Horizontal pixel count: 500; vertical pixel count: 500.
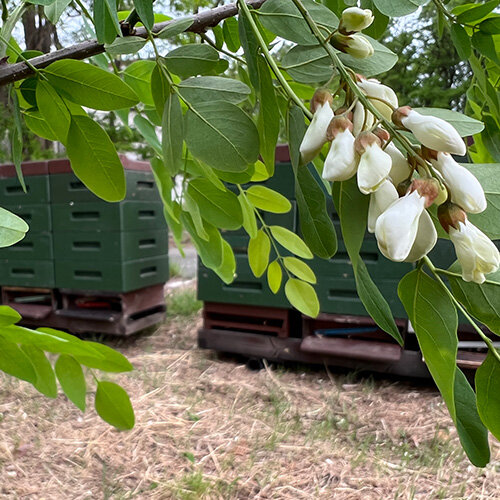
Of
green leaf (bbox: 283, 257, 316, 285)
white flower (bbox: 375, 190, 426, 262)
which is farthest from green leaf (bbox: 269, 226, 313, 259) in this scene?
white flower (bbox: 375, 190, 426, 262)

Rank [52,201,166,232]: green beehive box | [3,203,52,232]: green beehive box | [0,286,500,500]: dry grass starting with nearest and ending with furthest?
[0,286,500,500]: dry grass
[52,201,166,232]: green beehive box
[3,203,52,232]: green beehive box

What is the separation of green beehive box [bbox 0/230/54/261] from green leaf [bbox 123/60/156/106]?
1607mm

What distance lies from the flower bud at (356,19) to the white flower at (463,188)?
0.26ft

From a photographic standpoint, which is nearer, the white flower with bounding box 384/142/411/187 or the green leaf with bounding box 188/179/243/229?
the white flower with bounding box 384/142/411/187

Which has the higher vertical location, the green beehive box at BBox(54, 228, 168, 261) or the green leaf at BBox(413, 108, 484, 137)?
the green leaf at BBox(413, 108, 484, 137)

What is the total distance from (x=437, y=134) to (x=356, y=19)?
7 centimetres

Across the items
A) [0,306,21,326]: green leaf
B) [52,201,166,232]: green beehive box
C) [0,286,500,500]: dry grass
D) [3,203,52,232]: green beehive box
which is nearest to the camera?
[0,306,21,326]: green leaf

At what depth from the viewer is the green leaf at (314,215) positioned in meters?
0.25

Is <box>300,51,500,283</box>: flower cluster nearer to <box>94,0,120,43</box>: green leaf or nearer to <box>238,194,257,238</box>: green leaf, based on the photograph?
<box>94,0,120,43</box>: green leaf

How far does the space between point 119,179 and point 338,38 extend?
0.19 meters

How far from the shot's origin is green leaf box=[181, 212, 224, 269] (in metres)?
0.53

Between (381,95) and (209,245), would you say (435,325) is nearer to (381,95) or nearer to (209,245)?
(381,95)

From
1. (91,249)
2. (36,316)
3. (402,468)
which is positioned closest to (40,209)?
(91,249)

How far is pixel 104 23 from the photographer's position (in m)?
0.30
